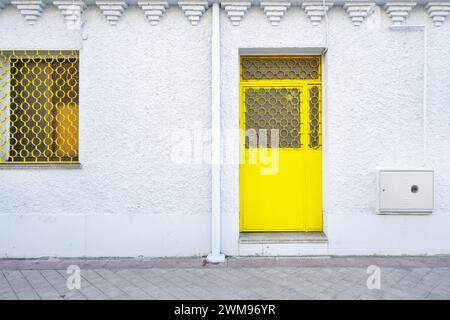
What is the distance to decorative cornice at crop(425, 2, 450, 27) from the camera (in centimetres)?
445

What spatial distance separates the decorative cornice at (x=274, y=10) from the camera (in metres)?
4.43

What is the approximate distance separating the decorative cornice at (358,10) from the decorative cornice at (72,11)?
12.4ft

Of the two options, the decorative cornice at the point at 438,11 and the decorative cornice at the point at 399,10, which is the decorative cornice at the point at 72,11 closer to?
the decorative cornice at the point at 399,10

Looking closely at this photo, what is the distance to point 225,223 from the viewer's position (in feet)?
15.0

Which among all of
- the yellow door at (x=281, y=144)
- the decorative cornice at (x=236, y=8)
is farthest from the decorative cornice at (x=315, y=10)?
the yellow door at (x=281, y=144)

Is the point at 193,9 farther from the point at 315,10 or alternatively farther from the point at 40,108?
the point at 40,108

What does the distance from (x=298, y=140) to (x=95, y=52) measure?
10.8 ft

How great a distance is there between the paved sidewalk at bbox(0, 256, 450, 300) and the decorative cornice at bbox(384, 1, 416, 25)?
342 cm
